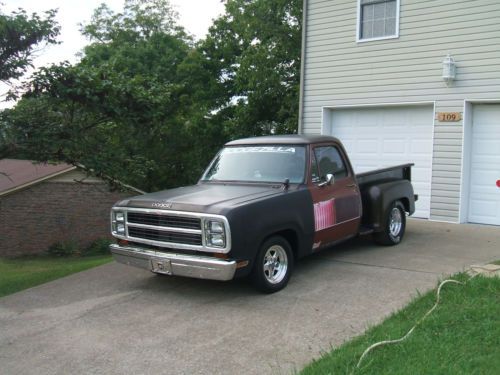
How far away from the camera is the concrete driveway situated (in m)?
4.67

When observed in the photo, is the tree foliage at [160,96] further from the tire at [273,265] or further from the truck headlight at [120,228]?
the tire at [273,265]

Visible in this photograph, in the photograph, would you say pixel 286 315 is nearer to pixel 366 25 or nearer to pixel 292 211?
pixel 292 211

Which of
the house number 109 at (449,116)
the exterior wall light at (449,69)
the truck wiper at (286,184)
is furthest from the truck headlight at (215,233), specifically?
the exterior wall light at (449,69)

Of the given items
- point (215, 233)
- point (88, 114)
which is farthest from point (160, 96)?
point (215, 233)

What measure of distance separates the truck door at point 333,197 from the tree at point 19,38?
494 cm

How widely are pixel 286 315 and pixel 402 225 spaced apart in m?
3.92

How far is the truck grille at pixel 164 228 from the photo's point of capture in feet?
19.4

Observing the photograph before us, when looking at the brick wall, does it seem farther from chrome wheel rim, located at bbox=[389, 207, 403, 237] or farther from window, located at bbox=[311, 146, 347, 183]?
window, located at bbox=[311, 146, 347, 183]

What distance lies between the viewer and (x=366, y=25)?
1213cm

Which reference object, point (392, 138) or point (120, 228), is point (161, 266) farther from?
point (392, 138)

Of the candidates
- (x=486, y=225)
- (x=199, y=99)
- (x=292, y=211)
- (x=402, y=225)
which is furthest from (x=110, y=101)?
(x=199, y=99)

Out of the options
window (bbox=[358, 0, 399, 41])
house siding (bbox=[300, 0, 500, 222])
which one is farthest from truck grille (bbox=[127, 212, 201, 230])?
window (bbox=[358, 0, 399, 41])

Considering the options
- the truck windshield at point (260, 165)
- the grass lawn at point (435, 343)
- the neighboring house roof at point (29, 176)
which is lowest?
the neighboring house roof at point (29, 176)

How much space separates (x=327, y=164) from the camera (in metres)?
7.38
